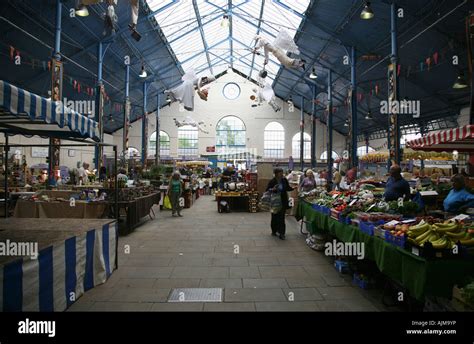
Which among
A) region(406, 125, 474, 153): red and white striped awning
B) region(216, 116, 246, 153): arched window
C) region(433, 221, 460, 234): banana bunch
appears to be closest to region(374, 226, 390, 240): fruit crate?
region(433, 221, 460, 234): banana bunch

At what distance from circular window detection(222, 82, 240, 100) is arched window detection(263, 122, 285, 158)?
4.57m

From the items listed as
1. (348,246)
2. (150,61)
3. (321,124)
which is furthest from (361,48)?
(321,124)

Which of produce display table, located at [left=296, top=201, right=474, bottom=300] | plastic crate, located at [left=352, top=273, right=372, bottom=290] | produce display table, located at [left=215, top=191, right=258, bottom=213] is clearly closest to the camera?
produce display table, located at [left=296, top=201, right=474, bottom=300]

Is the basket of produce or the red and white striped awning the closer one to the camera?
the basket of produce

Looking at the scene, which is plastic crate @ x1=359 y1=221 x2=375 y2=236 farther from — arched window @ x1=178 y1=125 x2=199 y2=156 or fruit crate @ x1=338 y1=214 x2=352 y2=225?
arched window @ x1=178 y1=125 x2=199 y2=156

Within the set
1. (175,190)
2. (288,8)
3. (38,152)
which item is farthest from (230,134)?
(175,190)

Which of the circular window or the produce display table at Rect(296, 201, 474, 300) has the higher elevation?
the circular window

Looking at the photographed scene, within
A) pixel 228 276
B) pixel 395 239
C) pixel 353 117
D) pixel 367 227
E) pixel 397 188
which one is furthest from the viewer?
pixel 353 117

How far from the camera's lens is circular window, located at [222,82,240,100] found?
32.9 meters

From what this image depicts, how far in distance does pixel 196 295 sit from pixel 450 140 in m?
4.42

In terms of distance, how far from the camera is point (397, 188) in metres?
5.24

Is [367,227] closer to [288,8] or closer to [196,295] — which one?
[196,295]

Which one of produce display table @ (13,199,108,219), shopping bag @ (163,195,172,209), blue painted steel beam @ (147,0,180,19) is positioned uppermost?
blue painted steel beam @ (147,0,180,19)

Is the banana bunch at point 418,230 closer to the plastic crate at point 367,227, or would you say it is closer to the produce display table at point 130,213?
the plastic crate at point 367,227
